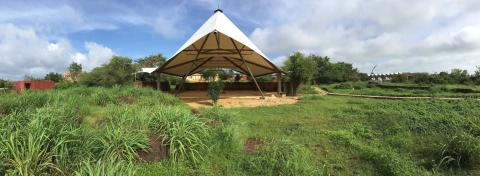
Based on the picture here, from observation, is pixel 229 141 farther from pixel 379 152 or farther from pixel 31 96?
pixel 31 96

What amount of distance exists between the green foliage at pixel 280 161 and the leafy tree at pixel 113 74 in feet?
75.4

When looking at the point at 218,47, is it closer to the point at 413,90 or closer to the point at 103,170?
the point at 413,90

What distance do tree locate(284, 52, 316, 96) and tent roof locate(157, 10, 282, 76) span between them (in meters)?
1.11

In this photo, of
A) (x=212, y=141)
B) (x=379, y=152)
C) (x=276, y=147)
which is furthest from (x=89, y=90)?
(x=379, y=152)

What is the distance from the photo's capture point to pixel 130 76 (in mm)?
27703

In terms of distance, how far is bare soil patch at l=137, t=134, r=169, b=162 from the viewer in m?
4.53

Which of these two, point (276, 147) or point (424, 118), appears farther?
point (424, 118)

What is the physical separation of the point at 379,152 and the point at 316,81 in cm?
3705

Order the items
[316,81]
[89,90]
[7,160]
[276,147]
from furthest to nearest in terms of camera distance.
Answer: [316,81] < [89,90] < [276,147] < [7,160]

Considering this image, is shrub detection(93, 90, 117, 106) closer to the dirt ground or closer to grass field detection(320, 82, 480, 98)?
the dirt ground

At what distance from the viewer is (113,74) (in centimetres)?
2664

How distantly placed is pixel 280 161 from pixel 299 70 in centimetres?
1689

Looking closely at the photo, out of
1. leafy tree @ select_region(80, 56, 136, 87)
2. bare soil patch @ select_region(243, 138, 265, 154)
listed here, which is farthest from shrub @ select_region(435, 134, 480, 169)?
leafy tree @ select_region(80, 56, 136, 87)

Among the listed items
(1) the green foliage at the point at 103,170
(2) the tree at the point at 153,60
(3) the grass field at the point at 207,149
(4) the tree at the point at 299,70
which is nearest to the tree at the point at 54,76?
(2) the tree at the point at 153,60
